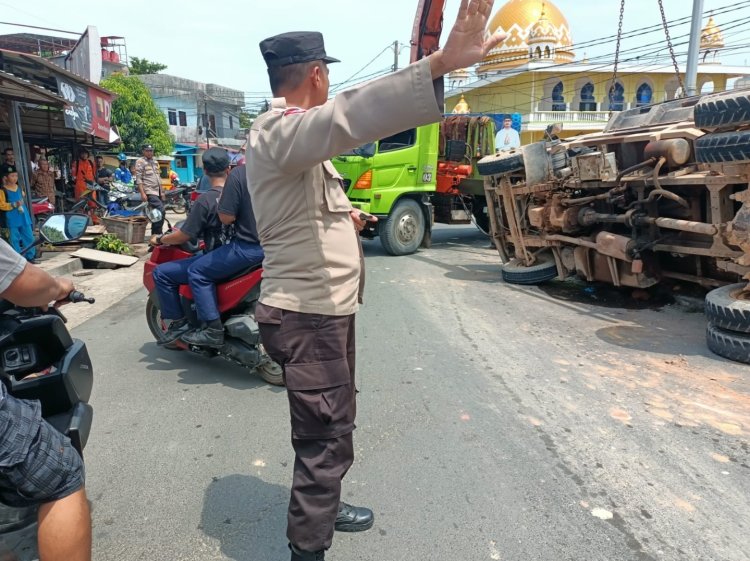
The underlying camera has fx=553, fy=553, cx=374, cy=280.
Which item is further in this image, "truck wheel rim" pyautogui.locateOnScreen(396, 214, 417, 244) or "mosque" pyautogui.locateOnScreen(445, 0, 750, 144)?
"mosque" pyautogui.locateOnScreen(445, 0, 750, 144)

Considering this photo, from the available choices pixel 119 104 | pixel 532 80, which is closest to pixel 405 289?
pixel 119 104

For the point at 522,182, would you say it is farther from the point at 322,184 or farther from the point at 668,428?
the point at 322,184

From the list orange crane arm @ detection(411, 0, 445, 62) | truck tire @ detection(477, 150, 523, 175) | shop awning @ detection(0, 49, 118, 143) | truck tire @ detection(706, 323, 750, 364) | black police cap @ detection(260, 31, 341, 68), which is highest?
shop awning @ detection(0, 49, 118, 143)

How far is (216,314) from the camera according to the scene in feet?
12.8

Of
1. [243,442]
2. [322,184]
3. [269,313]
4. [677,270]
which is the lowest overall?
[243,442]

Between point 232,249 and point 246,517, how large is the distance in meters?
1.97

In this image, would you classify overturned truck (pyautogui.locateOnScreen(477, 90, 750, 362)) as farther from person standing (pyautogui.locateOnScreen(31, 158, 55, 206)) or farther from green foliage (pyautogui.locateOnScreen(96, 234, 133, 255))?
person standing (pyautogui.locateOnScreen(31, 158, 55, 206))

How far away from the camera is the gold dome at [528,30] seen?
116 feet

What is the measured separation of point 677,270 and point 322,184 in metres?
5.38

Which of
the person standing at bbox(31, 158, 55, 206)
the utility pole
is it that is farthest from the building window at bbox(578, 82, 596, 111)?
the person standing at bbox(31, 158, 55, 206)

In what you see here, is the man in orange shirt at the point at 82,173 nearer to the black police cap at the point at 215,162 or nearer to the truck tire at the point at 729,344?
the black police cap at the point at 215,162

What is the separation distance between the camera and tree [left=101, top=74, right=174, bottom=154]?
24859mm

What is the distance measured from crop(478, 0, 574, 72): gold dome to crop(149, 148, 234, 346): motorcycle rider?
33622mm

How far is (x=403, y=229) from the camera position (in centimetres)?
948
